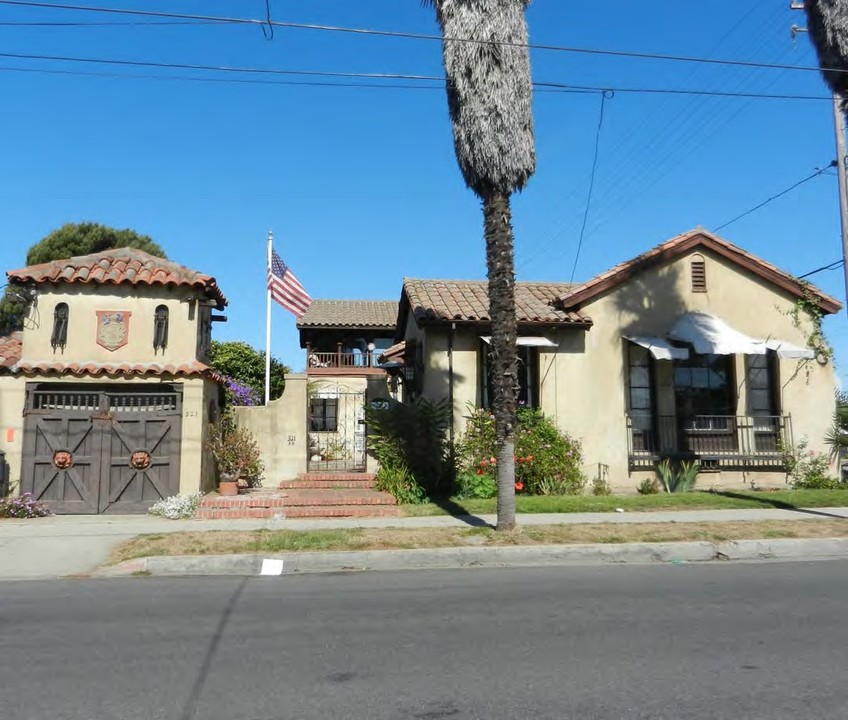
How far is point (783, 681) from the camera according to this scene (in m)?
4.52

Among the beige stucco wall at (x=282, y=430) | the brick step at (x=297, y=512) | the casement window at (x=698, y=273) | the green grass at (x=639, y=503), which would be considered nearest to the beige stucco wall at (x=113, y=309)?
the beige stucco wall at (x=282, y=430)

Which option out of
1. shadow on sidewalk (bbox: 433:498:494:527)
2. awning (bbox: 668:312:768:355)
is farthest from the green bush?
awning (bbox: 668:312:768:355)

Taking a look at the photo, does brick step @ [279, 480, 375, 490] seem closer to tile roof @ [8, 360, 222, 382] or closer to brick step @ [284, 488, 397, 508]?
brick step @ [284, 488, 397, 508]

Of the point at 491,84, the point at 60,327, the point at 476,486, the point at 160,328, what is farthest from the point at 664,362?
the point at 60,327

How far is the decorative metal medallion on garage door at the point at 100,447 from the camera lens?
13023 millimetres

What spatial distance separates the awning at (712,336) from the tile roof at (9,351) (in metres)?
14.0

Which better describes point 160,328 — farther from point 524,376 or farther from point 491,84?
point 491,84

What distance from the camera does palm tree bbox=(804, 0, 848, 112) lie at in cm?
1134

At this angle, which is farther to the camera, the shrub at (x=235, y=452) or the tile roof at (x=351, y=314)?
the tile roof at (x=351, y=314)

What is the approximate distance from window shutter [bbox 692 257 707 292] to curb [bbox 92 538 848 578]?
7.56 m

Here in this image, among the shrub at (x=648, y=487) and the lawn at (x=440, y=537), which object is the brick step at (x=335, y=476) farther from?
the shrub at (x=648, y=487)

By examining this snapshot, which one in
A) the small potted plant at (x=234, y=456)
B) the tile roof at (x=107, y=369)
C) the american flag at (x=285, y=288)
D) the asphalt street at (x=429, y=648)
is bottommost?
the asphalt street at (x=429, y=648)

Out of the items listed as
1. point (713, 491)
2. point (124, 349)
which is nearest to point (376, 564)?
point (124, 349)

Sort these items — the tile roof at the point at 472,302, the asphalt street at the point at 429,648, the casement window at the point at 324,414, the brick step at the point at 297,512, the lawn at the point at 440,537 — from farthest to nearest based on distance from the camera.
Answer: the casement window at the point at 324,414 → the tile roof at the point at 472,302 → the brick step at the point at 297,512 → the lawn at the point at 440,537 → the asphalt street at the point at 429,648
